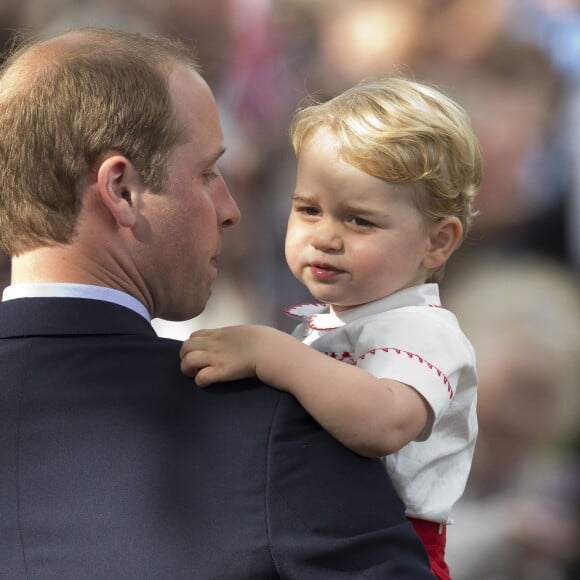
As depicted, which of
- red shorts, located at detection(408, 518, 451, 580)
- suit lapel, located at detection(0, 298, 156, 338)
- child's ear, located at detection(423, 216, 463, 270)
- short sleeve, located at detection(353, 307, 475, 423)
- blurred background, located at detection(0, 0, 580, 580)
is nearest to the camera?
suit lapel, located at detection(0, 298, 156, 338)

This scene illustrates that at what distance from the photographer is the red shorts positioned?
7.00 feet

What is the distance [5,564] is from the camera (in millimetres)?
1700

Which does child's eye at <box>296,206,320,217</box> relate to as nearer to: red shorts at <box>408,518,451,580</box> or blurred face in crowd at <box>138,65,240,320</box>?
blurred face in crowd at <box>138,65,240,320</box>

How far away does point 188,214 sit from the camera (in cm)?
201

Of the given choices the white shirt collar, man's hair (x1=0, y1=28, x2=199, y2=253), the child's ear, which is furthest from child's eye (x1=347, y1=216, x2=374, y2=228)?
the white shirt collar

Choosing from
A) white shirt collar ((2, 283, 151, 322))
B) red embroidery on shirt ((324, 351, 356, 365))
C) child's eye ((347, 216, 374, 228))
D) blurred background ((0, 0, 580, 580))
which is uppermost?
white shirt collar ((2, 283, 151, 322))

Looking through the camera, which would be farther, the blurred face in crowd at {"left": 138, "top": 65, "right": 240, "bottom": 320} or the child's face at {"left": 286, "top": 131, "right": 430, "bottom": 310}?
the child's face at {"left": 286, "top": 131, "right": 430, "bottom": 310}

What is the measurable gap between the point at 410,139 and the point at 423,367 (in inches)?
16.2

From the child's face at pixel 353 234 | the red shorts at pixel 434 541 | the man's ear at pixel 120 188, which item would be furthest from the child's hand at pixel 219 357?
the red shorts at pixel 434 541

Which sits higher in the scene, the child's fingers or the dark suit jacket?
the child's fingers

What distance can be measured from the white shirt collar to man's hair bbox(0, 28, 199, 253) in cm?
8

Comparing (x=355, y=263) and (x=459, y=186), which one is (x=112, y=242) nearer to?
(x=355, y=263)

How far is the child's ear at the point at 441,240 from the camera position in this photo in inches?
88.1

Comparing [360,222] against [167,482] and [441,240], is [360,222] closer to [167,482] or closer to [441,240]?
[441,240]
